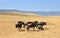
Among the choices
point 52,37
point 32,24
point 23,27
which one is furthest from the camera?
point 23,27

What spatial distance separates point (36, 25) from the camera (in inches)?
797

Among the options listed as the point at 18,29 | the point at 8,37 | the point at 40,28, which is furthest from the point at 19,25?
the point at 8,37

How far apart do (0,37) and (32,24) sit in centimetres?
496

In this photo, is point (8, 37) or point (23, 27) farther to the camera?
point (23, 27)

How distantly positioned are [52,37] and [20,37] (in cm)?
214

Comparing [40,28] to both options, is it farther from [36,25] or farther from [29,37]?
[29,37]

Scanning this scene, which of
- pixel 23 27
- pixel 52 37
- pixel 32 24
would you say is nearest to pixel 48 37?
pixel 52 37

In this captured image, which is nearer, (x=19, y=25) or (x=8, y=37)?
(x=8, y=37)

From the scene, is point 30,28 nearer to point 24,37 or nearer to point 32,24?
point 32,24

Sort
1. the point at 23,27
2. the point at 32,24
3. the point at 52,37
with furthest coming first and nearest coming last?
the point at 23,27
the point at 32,24
the point at 52,37

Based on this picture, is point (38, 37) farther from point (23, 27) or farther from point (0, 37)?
point (23, 27)

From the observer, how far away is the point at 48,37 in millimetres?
15164

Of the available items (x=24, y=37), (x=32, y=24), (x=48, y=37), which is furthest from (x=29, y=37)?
(x=32, y=24)

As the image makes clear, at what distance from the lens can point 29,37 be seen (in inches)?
604
